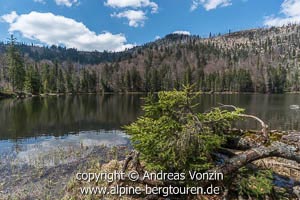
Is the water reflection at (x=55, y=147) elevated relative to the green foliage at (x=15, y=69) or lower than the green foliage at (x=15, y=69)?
lower

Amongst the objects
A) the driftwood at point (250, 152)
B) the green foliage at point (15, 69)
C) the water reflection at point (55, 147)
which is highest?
the green foliage at point (15, 69)

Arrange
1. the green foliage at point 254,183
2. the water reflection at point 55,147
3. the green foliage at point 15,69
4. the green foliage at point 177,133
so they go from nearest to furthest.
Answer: the green foliage at point 254,183, the green foliage at point 177,133, the water reflection at point 55,147, the green foliage at point 15,69

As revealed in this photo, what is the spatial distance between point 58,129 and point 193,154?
25476 millimetres

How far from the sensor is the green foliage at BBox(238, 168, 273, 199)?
291 inches

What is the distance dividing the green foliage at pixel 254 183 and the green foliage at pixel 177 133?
1.06 metres

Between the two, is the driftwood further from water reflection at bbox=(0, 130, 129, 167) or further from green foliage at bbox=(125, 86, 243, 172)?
water reflection at bbox=(0, 130, 129, 167)

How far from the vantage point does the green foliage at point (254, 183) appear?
24.3 feet

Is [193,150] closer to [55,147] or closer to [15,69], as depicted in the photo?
[55,147]

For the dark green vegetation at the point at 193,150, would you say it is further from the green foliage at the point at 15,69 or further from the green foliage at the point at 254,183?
the green foliage at the point at 15,69

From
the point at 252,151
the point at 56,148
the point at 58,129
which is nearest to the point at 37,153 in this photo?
the point at 56,148

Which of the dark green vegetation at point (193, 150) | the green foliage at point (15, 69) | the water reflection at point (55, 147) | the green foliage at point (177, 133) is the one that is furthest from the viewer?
the green foliage at point (15, 69)

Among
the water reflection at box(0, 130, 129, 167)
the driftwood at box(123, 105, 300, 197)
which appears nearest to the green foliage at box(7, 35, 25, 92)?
the water reflection at box(0, 130, 129, 167)

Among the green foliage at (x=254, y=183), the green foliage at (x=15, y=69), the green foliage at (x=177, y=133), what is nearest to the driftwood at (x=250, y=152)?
the green foliage at (x=254, y=183)

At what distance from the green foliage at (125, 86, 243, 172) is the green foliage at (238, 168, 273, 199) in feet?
3.49
